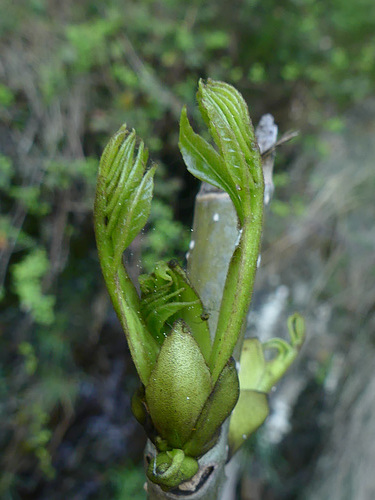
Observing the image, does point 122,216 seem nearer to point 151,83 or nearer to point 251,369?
point 251,369

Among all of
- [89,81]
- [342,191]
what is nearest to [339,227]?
[342,191]

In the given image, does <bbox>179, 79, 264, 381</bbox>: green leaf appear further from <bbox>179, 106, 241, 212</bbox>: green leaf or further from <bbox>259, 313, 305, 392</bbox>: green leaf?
<bbox>259, 313, 305, 392</bbox>: green leaf

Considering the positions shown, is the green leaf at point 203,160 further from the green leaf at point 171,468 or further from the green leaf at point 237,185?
the green leaf at point 171,468

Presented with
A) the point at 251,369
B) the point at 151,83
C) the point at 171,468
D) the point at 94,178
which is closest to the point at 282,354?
the point at 251,369

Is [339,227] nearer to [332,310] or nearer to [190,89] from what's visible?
[332,310]

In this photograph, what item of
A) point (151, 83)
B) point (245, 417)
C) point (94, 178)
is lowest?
point (94, 178)
